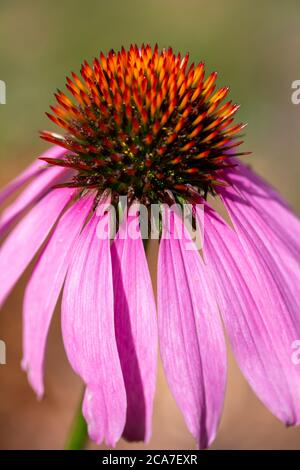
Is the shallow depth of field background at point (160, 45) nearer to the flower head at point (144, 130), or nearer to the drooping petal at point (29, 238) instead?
the drooping petal at point (29, 238)

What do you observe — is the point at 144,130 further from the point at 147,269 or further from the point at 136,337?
the point at 136,337

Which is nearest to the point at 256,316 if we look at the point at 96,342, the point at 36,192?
the point at 96,342

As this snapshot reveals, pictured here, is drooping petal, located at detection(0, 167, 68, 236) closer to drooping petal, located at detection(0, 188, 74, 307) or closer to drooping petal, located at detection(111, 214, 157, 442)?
drooping petal, located at detection(0, 188, 74, 307)

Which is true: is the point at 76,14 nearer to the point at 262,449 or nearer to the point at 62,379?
the point at 62,379

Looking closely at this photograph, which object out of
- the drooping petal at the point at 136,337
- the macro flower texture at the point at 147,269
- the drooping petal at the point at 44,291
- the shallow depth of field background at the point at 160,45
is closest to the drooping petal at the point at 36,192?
the macro flower texture at the point at 147,269

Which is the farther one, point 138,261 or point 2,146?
point 2,146
